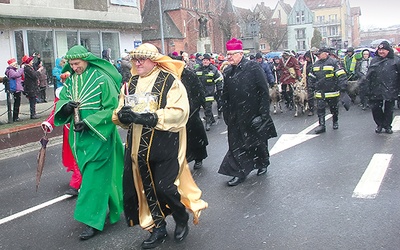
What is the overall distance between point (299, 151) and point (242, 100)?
249 cm

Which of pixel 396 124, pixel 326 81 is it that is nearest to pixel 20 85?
pixel 326 81

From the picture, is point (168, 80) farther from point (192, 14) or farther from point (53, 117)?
point (192, 14)

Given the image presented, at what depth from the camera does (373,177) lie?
666 cm

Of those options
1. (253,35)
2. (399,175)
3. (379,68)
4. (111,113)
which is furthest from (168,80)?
(253,35)

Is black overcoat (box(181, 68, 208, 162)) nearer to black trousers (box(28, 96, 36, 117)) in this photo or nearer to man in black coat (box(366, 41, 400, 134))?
man in black coat (box(366, 41, 400, 134))

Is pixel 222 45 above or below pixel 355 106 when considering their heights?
above

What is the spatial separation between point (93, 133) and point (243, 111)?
252 centimetres

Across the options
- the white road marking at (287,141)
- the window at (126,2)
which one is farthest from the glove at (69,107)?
the window at (126,2)

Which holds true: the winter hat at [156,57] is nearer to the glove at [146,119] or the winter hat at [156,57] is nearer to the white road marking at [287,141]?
the glove at [146,119]

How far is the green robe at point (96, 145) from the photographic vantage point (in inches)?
195

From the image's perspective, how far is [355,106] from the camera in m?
15.2

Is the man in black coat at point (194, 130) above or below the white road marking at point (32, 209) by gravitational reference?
above

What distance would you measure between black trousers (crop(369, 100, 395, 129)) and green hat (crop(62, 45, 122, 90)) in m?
6.44

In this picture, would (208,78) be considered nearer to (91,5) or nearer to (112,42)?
(91,5)
